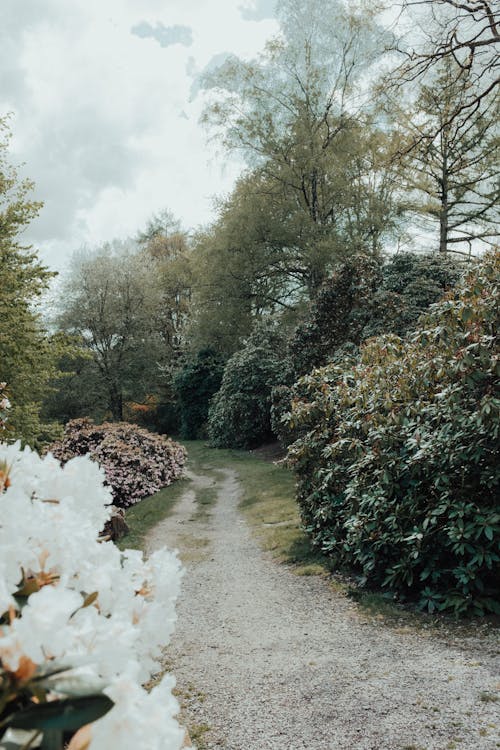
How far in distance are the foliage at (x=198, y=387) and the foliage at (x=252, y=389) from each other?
162 inches

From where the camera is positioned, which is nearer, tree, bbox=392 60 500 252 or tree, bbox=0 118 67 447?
tree, bbox=0 118 67 447

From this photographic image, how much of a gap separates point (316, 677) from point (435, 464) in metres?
2.04

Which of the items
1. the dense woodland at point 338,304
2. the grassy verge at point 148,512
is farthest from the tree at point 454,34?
the grassy verge at point 148,512

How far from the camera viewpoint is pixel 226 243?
55.5 ft

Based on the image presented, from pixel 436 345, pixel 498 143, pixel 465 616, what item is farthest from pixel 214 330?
pixel 465 616

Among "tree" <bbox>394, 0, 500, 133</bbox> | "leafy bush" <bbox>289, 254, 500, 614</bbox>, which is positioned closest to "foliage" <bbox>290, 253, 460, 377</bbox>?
"tree" <bbox>394, 0, 500, 133</bbox>

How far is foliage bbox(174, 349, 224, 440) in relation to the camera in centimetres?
2211

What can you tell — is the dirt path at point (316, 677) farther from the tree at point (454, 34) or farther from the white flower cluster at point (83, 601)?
the tree at point (454, 34)

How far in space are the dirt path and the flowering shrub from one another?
5671 millimetres

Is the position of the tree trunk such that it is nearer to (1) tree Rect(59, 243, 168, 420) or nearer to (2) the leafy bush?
(1) tree Rect(59, 243, 168, 420)

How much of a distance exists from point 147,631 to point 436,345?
4.60 meters

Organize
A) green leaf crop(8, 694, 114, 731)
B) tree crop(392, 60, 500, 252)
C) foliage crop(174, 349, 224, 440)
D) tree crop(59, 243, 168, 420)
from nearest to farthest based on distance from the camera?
green leaf crop(8, 694, 114, 731)
tree crop(392, 60, 500, 252)
foliage crop(174, 349, 224, 440)
tree crop(59, 243, 168, 420)

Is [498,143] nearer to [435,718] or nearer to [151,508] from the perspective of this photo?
[151,508]

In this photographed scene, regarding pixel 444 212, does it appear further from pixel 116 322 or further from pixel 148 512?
pixel 148 512
